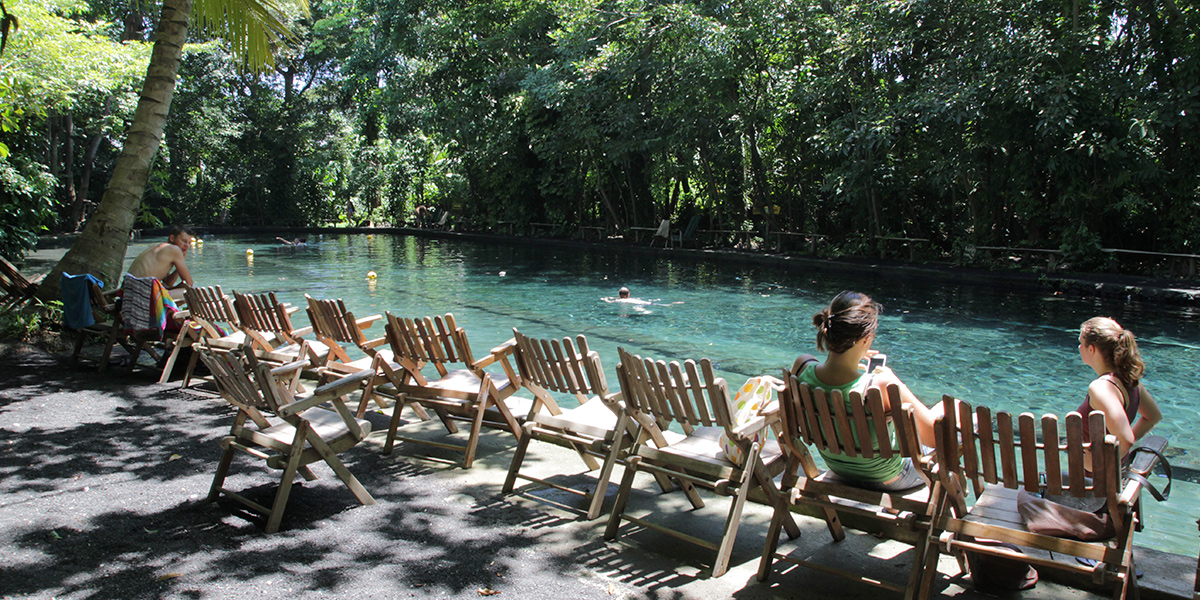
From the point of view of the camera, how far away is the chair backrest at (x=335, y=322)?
19.8 feet

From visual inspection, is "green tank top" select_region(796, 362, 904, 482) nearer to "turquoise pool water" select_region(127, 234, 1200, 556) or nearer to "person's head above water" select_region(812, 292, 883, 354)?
"person's head above water" select_region(812, 292, 883, 354)

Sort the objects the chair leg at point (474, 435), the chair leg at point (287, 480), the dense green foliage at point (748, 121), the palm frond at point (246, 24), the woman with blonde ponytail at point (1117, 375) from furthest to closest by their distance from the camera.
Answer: the dense green foliage at point (748, 121) → the palm frond at point (246, 24) → the chair leg at point (474, 435) → the chair leg at point (287, 480) → the woman with blonde ponytail at point (1117, 375)

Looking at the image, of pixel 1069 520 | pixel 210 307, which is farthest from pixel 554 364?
pixel 210 307

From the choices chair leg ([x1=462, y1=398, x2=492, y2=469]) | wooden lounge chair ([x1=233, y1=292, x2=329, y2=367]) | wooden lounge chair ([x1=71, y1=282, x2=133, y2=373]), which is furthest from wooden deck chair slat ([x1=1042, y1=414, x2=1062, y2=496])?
wooden lounge chair ([x1=71, y1=282, x2=133, y2=373])

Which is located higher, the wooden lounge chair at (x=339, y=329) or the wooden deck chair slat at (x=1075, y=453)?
the wooden deck chair slat at (x=1075, y=453)

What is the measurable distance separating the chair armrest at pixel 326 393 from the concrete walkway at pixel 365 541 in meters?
0.56

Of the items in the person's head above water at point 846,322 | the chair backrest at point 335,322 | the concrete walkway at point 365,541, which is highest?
the person's head above water at point 846,322

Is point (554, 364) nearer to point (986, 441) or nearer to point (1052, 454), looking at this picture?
point (986, 441)

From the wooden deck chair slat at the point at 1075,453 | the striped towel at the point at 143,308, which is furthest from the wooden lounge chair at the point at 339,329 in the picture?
the wooden deck chair slat at the point at 1075,453

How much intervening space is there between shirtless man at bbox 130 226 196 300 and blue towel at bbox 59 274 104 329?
1.43 feet

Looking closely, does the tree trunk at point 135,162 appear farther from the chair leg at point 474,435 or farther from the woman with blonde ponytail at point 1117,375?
the woman with blonde ponytail at point 1117,375

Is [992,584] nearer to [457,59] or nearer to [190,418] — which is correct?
[190,418]

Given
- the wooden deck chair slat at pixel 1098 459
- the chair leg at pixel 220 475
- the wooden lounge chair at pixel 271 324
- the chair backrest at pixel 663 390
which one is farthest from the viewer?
the wooden lounge chair at pixel 271 324

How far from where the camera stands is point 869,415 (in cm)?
319
